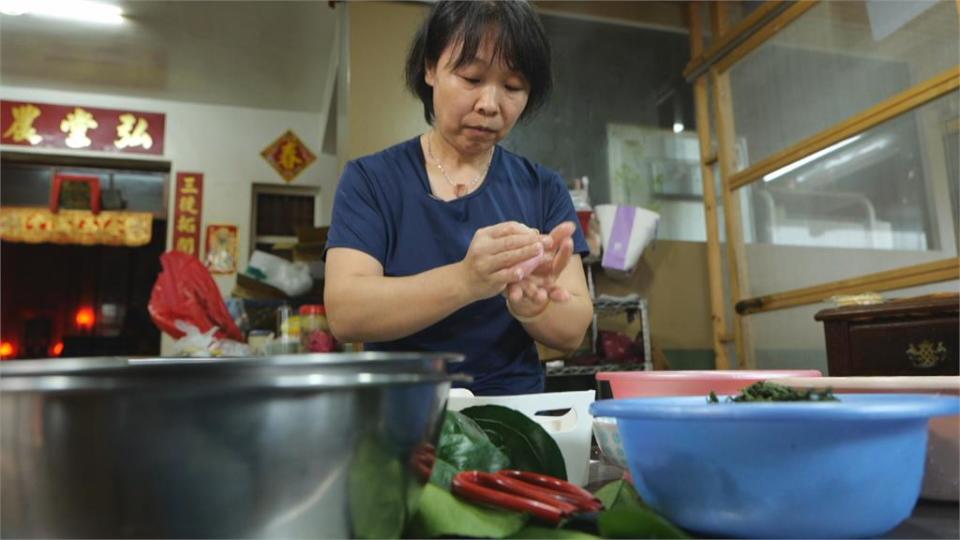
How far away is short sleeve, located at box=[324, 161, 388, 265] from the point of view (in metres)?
1.08

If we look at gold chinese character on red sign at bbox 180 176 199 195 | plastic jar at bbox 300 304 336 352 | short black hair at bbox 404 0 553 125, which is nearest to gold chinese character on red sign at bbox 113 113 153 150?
gold chinese character on red sign at bbox 180 176 199 195

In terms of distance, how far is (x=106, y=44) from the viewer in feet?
14.8

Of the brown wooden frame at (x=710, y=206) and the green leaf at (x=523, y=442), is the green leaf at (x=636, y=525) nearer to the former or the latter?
the green leaf at (x=523, y=442)

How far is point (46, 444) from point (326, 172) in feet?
18.9

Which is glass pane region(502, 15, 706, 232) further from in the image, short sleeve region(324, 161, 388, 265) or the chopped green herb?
the chopped green herb

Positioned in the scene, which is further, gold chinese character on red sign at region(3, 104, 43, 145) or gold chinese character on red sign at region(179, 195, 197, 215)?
gold chinese character on red sign at region(179, 195, 197, 215)

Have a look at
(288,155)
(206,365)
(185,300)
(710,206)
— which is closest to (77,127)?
(288,155)

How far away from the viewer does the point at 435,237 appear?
3.86ft

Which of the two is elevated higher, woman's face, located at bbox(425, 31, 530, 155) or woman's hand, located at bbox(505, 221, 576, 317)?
woman's face, located at bbox(425, 31, 530, 155)

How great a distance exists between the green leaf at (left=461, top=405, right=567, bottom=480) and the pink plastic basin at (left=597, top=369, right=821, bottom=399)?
21 cm

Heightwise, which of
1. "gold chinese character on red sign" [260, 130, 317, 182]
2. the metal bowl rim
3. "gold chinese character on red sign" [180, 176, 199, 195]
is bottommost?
the metal bowl rim

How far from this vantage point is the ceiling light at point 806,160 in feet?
8.44

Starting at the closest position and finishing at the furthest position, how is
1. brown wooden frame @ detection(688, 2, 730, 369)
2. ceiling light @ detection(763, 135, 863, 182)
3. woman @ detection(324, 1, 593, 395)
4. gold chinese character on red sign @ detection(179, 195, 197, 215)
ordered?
1. woman @ detection(324, 1, 593, 395)
2. ceiling light @ detection(763, 135, 863, 182)
3. brown wooden frame @ detection(688, 2, 730, 369)
4. gold chinese character on red sign @ detection(179, 195, 197, 215)

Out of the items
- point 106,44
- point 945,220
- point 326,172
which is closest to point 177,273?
point 106,44
